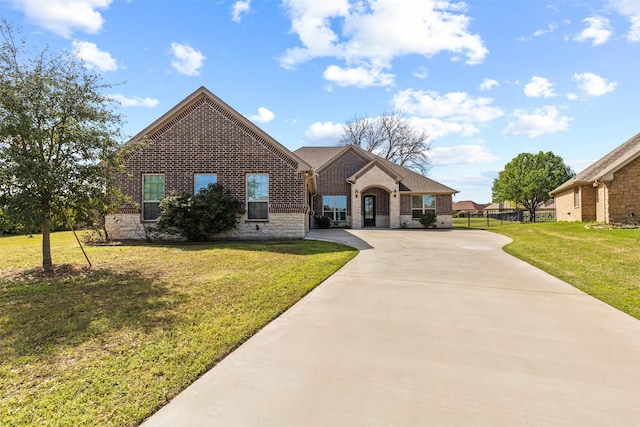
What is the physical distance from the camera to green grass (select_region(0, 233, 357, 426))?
2.53 meters

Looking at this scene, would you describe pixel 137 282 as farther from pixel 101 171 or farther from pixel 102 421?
pixel 102 421

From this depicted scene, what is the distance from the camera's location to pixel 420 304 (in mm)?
4883

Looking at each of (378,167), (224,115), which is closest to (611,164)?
(378,167)

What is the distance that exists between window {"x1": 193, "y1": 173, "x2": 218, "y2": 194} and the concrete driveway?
10000 mm

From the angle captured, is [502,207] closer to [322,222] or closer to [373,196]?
[373,196]

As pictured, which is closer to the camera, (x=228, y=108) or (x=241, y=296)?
Result: (x=241, y=296)

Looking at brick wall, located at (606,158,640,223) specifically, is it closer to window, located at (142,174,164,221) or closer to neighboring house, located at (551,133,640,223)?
neighboring house, located at (551,133,640,223)

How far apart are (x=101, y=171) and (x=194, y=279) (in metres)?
3.34

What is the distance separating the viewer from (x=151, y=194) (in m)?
13.8

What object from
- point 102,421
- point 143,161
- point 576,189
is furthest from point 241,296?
point 576,189

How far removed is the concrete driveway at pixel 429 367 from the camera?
2.37 meters

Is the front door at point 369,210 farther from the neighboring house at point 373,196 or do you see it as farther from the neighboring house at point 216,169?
the neighboring house at point 216,169

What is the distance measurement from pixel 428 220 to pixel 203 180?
15216 millimetres

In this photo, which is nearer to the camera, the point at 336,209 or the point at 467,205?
the point at 336,209
